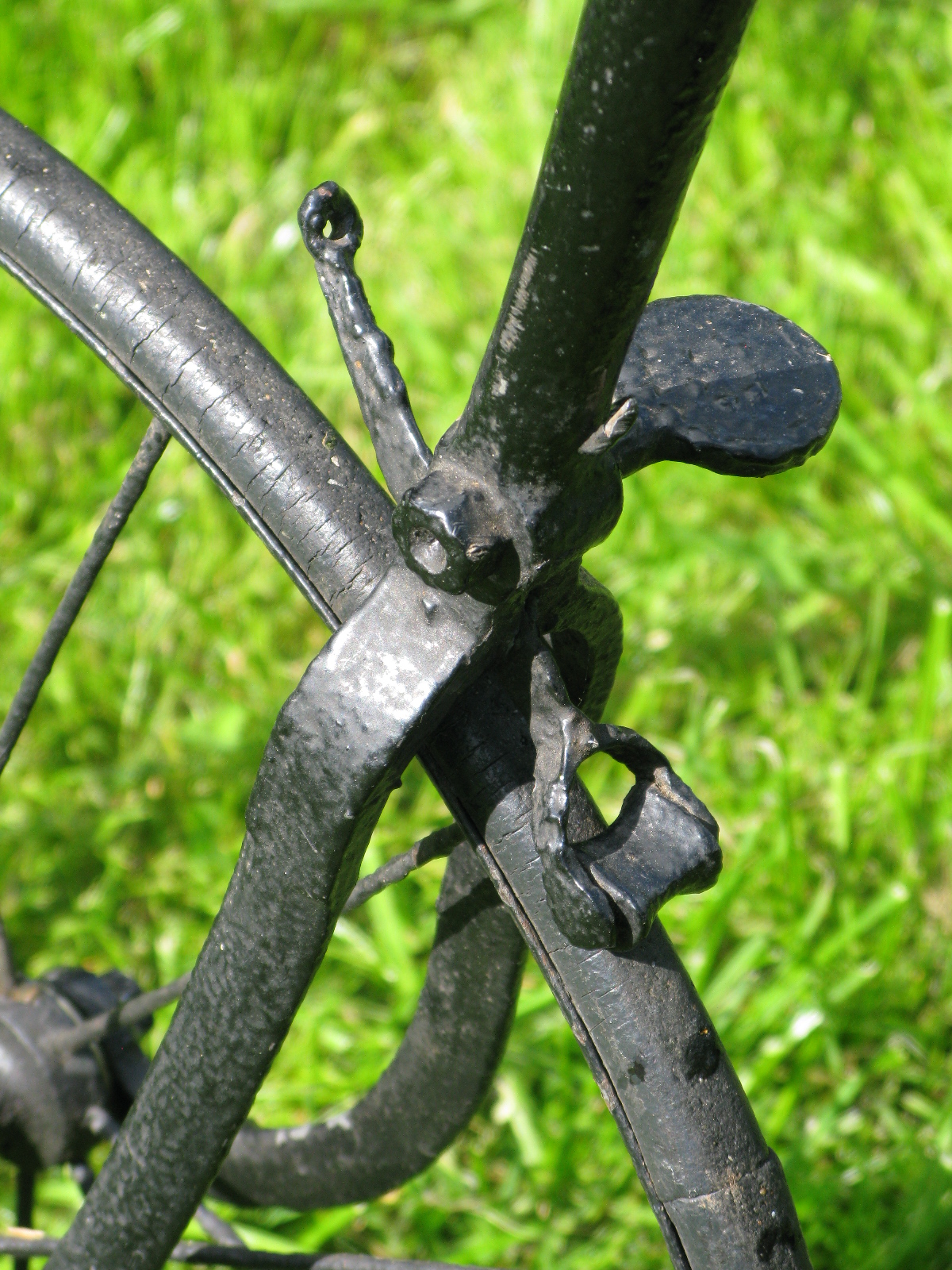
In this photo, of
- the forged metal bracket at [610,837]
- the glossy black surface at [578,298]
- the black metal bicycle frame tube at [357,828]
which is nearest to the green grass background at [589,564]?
the black metal bicycle frame tube at [357,828]

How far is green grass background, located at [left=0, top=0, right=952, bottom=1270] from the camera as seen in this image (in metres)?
1.57

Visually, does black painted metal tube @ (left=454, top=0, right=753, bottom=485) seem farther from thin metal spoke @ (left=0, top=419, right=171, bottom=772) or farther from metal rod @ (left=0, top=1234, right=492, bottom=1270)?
metal rod @ (left=0, top=1234, right=492, bottom=1270)

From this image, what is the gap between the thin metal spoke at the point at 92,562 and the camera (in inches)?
33.8

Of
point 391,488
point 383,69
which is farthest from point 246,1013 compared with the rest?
point 383,69

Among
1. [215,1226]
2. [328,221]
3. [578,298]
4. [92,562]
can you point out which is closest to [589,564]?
[215,1226]

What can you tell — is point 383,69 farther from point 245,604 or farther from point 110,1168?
point 110,1168

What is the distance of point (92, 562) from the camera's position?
880 millimetres

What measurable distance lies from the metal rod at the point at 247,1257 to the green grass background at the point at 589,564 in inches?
20.0

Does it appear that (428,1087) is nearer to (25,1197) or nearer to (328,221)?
(25,1197)

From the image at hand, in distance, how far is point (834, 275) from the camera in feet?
7.90

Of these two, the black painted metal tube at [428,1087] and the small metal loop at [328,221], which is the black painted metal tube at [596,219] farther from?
the black painted metal tube at [428,1087]

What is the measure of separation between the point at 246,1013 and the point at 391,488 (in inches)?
11.8

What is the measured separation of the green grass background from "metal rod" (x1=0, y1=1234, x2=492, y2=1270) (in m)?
0.51

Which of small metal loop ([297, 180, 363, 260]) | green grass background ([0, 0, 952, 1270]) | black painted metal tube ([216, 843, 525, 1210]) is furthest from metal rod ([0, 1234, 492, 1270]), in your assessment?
small metal loop ([297, 180, 363, 260])
